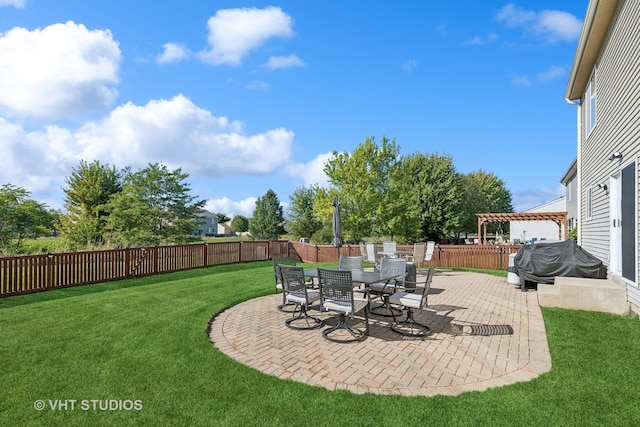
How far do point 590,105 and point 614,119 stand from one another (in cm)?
317

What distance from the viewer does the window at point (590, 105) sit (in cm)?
905

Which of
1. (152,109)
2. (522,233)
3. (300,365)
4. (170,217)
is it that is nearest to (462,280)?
(300,365)

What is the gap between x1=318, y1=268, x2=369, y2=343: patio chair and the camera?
468cm

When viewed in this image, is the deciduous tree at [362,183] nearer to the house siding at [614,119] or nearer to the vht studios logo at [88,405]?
the house siding at [614,119]

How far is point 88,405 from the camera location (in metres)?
2.95

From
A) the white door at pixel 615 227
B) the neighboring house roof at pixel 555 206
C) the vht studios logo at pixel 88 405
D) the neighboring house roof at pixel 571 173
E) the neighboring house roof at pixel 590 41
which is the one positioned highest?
the neighboring house roof at pixel 590 41

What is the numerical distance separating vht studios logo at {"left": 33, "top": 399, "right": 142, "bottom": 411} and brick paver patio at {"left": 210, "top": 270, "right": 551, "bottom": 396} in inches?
49.0

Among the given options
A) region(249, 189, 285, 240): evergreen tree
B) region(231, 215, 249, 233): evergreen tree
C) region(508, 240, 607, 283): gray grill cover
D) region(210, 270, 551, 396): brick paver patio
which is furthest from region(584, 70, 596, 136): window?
region(231, 215, 249, 233): evergreen tree

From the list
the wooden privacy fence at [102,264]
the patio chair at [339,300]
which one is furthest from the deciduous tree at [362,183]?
the patio chair at [339,300]

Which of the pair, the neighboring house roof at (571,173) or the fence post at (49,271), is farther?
the neighboring house roof at (571,173)

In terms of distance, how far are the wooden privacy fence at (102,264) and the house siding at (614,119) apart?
13.0 m

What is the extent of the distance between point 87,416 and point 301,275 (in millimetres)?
3113

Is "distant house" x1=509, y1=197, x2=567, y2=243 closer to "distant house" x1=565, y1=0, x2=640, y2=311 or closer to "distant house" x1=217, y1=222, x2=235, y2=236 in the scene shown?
"distant house" x1=565, y1=0, x2=640, y2=311

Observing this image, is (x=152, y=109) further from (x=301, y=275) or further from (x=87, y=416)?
(x=87, y=416)
